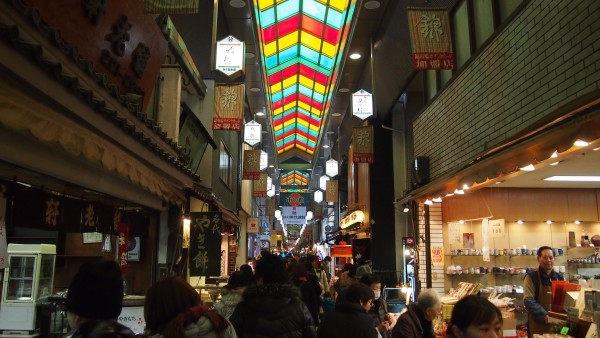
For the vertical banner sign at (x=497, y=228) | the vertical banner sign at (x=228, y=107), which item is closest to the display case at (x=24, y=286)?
the vertical banner sign at (x=228, y=107)

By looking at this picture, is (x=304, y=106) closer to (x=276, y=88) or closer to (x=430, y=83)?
(x=276, y=88)

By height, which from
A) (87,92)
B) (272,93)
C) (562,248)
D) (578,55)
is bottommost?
(562,248)

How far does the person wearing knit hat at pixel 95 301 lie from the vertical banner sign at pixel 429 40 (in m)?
6.76

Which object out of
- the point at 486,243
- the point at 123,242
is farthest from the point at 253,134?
the point at 123,242

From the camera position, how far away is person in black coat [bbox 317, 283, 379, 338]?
4.24m

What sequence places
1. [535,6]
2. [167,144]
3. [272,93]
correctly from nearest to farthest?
[535,6] → [167,144] → [272,93]

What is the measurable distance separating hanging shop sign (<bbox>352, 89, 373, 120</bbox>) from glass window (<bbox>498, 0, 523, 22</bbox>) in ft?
24.2

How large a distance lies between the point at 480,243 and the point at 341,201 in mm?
21380

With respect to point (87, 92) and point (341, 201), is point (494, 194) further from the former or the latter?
point (341, 201)

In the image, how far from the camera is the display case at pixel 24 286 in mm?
8945

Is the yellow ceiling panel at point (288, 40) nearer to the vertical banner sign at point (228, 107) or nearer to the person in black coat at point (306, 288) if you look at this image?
the vertical banner sign at point (228, 107)

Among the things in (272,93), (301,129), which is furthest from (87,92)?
(301,129)

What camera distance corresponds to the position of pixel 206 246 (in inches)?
370

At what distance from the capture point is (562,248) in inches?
410
